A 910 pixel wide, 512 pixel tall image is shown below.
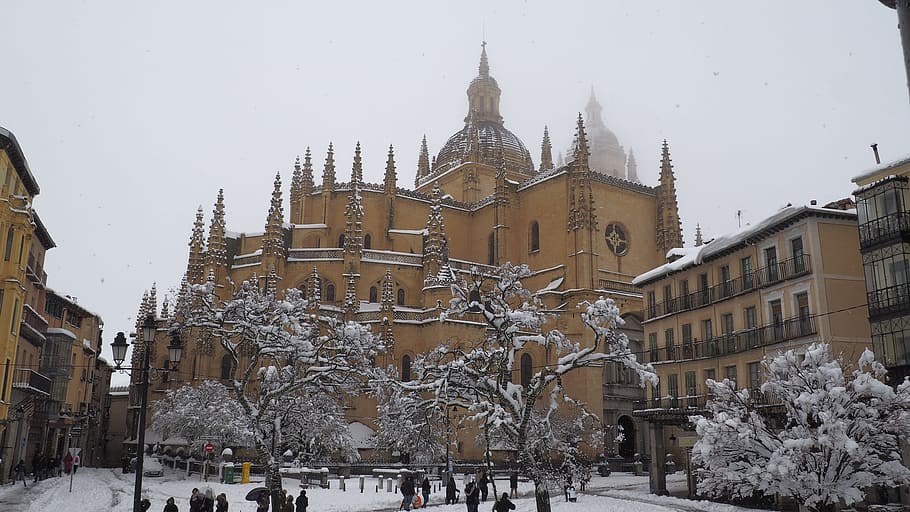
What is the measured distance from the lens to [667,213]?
186 ft

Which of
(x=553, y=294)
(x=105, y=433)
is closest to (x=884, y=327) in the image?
(x=553, y=294)

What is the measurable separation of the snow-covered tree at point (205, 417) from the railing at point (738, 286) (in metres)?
19.0

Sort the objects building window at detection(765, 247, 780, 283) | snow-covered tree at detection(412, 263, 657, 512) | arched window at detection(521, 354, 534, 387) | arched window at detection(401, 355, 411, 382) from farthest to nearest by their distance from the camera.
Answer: arched window at detection(521, 354, 534, 387) < arched window at detection(401, 355, 411, 382) < building window at detection(765, 247, 780, 283) < snow-covered tree at detection(412, 263, 657, 512)

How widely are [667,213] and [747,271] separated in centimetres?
2741

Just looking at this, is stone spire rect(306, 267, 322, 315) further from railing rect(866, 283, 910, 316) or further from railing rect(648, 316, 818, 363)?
railing rect(866, 283, 910, 316)

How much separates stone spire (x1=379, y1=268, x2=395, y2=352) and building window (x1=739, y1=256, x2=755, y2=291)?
22399mm

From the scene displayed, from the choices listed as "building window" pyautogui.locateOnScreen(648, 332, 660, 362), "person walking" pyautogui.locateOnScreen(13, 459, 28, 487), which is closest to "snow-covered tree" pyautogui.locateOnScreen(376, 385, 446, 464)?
"building window" pyautogui.locateOnScreen(648, 332, 660, 362)

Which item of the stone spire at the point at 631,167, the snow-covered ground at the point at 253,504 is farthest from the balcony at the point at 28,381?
the stone spire at the point at 631,167

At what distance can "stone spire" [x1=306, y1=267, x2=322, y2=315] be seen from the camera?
4624 centimetres

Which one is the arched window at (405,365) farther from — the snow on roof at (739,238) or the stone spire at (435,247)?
the snow on roof at (739,238)

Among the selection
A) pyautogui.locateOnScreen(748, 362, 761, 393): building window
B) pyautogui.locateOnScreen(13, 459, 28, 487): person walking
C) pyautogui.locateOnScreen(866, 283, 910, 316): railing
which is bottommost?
pyautogui.locateOnScreen(13, 459, 28, 487): person walking

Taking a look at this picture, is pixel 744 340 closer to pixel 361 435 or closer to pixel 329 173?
pixel 361 435

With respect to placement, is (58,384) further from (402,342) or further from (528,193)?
(528,193)

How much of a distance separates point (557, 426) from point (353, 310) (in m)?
13.7
